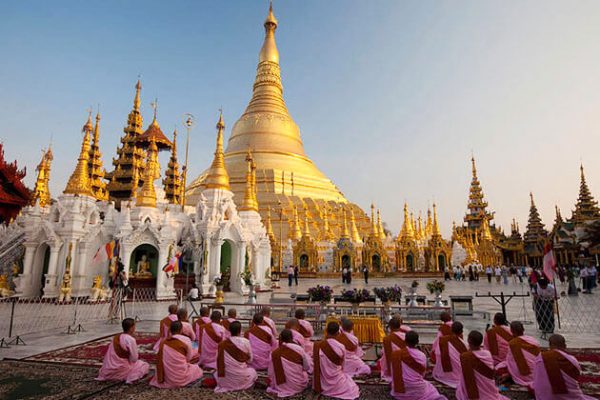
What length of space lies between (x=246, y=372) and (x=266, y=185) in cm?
3716

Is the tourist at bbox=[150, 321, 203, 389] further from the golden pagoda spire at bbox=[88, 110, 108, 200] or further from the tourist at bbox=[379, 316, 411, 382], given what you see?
the golden pagoda spire at bbox=[88, 110, 108, 200]

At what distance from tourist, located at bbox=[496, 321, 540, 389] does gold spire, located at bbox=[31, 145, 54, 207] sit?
2660 centimetres

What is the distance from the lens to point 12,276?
1773 cm

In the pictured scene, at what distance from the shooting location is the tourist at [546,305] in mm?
9039

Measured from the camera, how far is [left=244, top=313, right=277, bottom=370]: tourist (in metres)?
6.25

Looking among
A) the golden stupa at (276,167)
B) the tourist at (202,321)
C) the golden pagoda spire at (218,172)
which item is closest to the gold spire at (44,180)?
the golden pagoda spire at (218,172)

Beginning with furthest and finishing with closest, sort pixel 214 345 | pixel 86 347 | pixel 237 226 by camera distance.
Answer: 1. pixel 237 226
2. pixel 86 347
3. pixel 214 345

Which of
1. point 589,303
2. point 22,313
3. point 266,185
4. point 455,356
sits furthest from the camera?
point 266,185

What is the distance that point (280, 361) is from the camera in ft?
17.1

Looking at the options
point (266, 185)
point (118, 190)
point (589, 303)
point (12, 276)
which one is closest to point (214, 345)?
point (589, 303)

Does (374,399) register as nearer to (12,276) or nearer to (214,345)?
(214,345)

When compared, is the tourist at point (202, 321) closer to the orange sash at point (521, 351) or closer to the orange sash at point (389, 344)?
the orange sash at point (389, 344)

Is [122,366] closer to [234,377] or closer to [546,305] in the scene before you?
[234,377]

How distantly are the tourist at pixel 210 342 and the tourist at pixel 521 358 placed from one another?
14.2 ft
